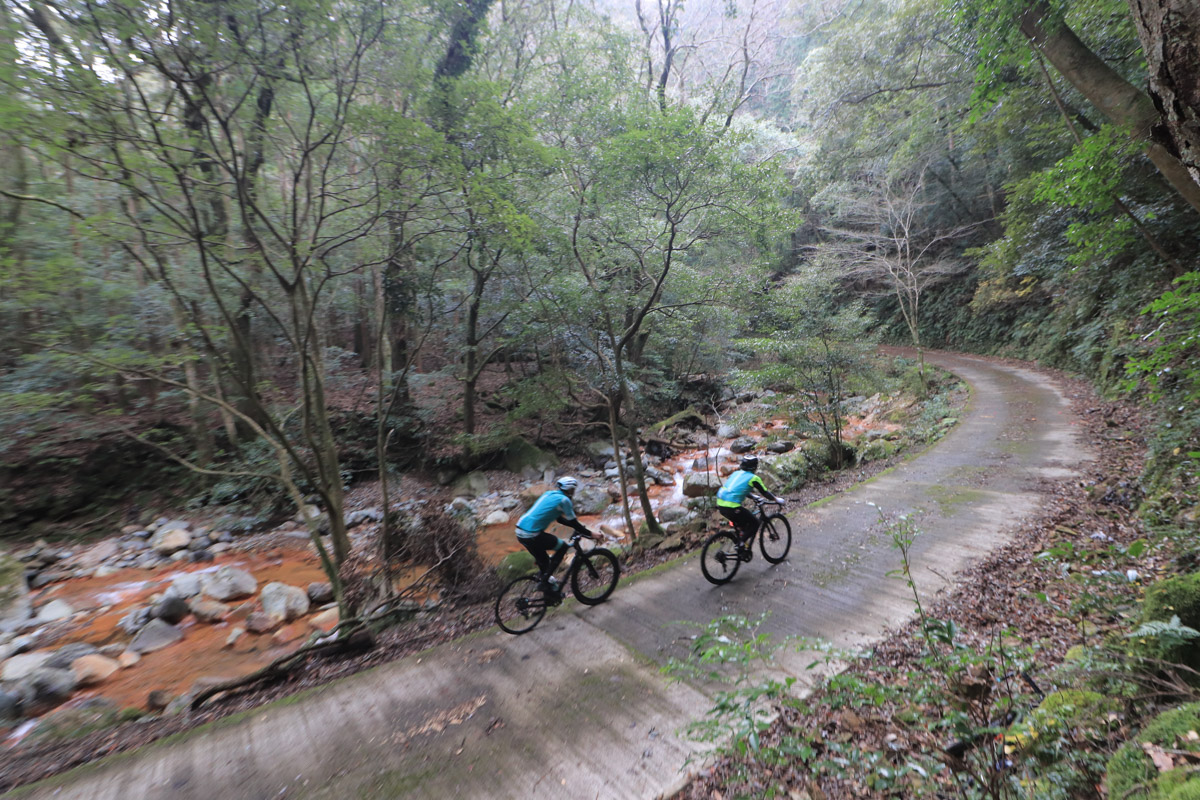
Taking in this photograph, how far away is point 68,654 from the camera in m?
5.85

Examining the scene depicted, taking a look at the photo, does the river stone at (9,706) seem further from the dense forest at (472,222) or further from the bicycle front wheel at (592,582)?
the bicycle front wheel at (592,582)

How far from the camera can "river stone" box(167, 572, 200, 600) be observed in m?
7.05

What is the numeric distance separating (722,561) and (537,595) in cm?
202

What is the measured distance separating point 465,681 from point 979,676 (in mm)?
3639

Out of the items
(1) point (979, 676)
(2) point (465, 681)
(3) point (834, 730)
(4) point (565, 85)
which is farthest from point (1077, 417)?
(2) point (465, 681)

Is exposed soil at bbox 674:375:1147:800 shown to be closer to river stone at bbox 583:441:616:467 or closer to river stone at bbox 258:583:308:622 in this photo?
river stone at bbox 258:583:308:622

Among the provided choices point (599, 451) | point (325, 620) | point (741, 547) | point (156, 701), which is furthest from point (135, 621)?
point (599, 451)

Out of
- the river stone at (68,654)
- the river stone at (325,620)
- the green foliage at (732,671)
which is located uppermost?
the green foliage at (732,671)

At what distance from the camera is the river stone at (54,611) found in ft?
22.6

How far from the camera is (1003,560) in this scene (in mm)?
5043

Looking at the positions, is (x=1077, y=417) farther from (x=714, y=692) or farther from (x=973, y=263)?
(x=973, y=263)

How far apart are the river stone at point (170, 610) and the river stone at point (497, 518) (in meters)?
4.75

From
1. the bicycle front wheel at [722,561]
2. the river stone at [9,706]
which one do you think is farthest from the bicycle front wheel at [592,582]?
the river stone at [9,706]

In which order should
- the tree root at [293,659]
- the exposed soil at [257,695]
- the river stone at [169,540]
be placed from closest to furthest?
the exposed soil at [257,695], the tree root at [293,659], the river stone at [169,540]
